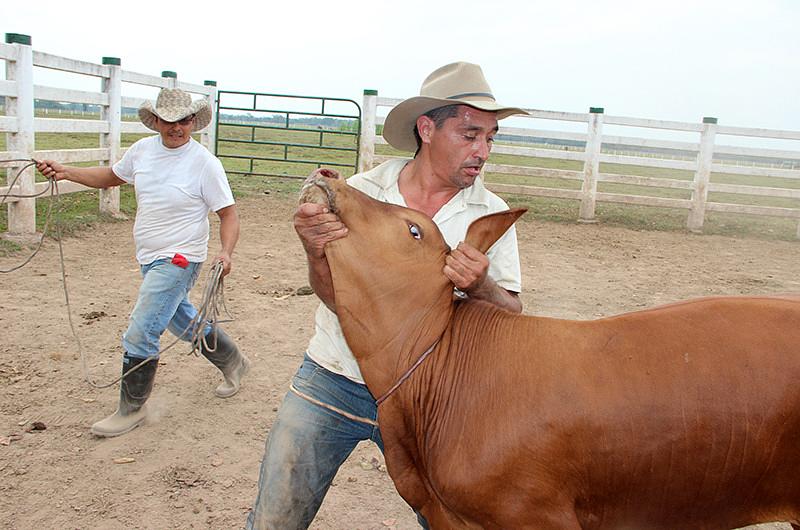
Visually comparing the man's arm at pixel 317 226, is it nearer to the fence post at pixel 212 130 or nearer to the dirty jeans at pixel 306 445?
the dirty jeans at pixel 306 445

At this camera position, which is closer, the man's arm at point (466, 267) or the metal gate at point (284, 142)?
the man's arm at point (466, 267)

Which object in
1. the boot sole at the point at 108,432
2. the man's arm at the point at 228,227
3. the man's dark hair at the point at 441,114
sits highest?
the man's dark hair at the point at 441,114

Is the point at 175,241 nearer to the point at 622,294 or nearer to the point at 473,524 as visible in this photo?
the point at 473,524

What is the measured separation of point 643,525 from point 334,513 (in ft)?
6.35

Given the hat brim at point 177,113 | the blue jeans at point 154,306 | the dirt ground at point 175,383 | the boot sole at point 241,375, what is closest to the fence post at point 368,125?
the dirt ground at point 175,383

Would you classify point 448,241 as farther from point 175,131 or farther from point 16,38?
point 16,38

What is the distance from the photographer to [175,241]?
15.4ft

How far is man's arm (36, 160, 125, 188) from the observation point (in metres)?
4.35

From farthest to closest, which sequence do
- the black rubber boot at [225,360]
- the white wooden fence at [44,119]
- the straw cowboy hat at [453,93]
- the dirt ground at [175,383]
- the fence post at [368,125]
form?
the fence post at [368,125], the white wooden fence at [44,119], the black rubber boot at [225,360], the dirt ground at [175,383], the straw cowboy hat at [453,93]

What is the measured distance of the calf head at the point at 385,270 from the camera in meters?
2.34

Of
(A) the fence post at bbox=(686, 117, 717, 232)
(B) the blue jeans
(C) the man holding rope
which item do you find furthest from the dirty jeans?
(A) the fence post at bbox=(686, 117, 717, 232)

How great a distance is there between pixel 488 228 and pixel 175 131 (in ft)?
9.52

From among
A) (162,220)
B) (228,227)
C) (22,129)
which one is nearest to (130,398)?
(162,220)

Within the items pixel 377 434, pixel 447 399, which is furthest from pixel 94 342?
pixel 447 399
